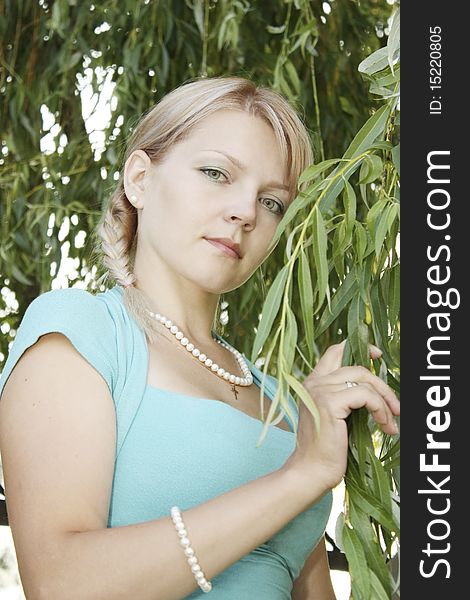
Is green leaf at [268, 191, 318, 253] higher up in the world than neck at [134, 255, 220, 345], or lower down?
lower down

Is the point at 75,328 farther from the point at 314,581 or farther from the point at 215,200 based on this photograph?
the point at 314,581

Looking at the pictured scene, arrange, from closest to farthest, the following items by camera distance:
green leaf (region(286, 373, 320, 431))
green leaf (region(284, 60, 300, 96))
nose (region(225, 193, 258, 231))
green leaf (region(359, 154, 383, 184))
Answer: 1. green leaf (region(286, 373, 320, 431))
2. green leaf (region(359, 154, 383, 184))
3. nose (region(225, 193, 258, 231))
4. green leaf (region(284, 60, 300, 96))

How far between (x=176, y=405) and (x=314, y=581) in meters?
0.37

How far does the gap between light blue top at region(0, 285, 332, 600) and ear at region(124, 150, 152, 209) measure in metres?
0.17

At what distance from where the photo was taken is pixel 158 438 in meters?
1.07

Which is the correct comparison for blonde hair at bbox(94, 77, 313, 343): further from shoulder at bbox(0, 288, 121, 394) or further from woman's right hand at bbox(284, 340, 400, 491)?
woman's right hand at bbox(284, 340, 400, 491)

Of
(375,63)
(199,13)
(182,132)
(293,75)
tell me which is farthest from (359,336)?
(199,13)

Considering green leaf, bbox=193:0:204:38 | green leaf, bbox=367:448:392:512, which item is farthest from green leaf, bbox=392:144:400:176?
green leaf, bbox=193:0:204:38

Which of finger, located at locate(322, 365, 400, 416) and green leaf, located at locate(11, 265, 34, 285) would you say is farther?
green leaf, located at locate(11, 265, 34, 285)

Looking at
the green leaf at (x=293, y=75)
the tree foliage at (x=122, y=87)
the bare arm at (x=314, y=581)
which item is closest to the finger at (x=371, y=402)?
the bare arm at (x=314, y=581)

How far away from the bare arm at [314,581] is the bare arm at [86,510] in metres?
0.41

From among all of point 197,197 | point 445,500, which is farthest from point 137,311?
point 445,500

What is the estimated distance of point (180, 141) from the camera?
1.24 metres

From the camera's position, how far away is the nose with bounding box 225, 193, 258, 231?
1179 mm
